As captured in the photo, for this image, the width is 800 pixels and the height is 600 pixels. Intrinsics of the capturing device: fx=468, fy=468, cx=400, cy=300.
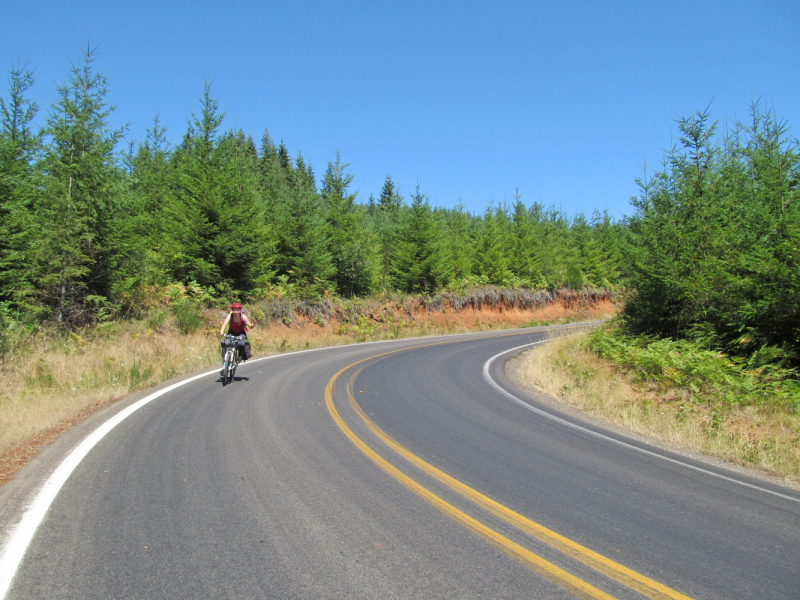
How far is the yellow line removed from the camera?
10.6 ft

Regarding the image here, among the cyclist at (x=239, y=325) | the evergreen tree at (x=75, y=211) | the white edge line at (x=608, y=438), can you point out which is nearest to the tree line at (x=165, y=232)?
the evergreen tree at (x=75, y=211)

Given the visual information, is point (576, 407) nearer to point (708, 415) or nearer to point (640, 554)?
point (708, 415)

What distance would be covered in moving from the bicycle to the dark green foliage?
11.5 m

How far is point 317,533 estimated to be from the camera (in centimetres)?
383

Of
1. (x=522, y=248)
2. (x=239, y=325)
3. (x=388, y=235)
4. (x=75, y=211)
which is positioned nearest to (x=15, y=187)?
(x=75, y=211)

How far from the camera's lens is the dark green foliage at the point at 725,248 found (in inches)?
404

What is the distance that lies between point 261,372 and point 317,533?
28.6 ft

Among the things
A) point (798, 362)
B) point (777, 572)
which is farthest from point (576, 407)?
point (777, 572)

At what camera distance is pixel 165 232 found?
69.1 feet

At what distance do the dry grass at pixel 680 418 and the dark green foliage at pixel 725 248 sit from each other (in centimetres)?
283

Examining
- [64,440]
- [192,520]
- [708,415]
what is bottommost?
[708,415]

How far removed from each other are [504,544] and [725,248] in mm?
12308

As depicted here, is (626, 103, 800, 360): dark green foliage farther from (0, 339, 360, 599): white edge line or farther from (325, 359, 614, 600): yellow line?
(0, 339, 360, 599): white edge line

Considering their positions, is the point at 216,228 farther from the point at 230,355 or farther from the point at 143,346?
the point at 230,355
